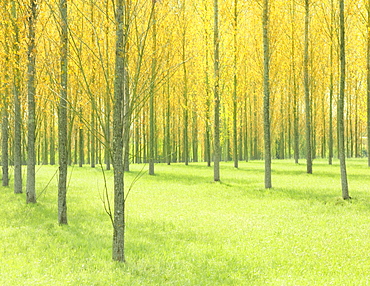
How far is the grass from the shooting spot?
5430mm

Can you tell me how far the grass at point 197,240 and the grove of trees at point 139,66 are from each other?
→ 2.62ft

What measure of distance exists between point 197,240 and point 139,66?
15.2 feet

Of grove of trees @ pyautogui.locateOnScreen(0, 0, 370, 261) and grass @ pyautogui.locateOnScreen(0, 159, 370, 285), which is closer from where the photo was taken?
grass @ pyautogui.locateOnScreen(0, 159, 370, 285)

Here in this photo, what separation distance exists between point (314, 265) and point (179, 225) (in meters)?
3.97

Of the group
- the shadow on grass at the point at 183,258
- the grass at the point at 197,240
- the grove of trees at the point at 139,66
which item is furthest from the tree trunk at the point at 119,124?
the shadow on grass at the point at 183,258

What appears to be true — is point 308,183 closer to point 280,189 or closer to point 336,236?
point 280,189

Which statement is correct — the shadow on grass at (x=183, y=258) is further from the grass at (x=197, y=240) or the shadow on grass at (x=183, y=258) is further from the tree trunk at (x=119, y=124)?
the tree trunk at (x=119, y=124)

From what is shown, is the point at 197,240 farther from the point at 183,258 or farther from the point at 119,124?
the point at 119,124

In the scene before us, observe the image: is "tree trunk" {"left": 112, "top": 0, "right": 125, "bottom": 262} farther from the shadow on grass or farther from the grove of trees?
the shadow on grass

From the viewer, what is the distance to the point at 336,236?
7.76 meters

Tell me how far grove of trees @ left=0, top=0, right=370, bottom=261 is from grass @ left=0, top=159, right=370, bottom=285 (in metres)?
0.80

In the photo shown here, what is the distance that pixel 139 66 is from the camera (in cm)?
491

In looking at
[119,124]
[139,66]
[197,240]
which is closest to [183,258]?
[197,240]

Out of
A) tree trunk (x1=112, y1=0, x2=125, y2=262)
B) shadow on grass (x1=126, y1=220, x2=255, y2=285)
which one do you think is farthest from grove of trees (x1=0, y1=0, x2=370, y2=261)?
shadow on grass (x1=126, y1=220, x2=255, y2=285)
